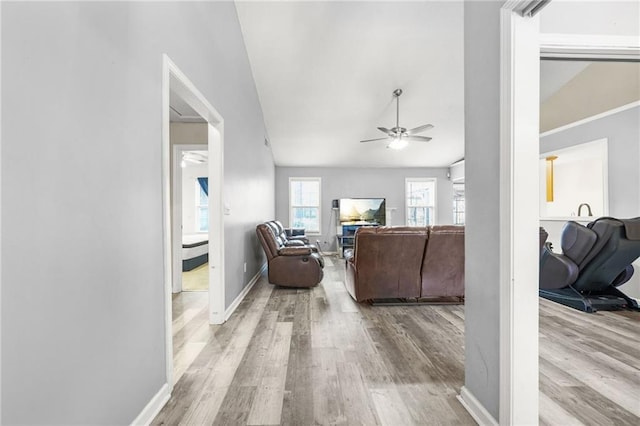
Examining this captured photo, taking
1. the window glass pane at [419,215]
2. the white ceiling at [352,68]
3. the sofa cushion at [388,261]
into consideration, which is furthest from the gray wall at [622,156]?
the window glass pane at [419,215]

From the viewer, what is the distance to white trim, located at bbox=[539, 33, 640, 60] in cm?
144

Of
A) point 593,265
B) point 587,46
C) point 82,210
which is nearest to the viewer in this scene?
point 82,210

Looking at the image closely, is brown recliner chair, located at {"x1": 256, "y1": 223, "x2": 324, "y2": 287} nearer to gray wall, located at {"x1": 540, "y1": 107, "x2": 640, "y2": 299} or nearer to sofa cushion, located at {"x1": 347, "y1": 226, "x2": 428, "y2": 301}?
sofa cushion, located at {"x1": 347, "y1": 226, "x2": 428, "y2": 301}

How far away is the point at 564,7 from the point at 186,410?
9.78ft

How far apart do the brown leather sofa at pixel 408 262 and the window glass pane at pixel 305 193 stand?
5.08 m

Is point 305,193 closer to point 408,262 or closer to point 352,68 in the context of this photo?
point 352,68

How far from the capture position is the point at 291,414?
154 centimetres

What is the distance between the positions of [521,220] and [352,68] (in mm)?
4070

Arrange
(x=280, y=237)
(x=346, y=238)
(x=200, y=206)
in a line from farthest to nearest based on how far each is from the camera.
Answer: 1. (x=200, y=206)
2. (x=346, y=238)
3. (x=280, y=237)

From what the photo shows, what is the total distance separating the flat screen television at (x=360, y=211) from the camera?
319 inches

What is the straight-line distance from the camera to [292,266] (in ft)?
13.5

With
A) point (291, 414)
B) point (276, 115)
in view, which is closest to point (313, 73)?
point (276, 115)

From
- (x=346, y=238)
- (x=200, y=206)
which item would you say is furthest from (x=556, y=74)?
(x=200, y=206)

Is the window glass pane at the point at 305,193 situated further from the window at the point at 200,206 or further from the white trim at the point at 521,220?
the white trim at the point at 521,220
